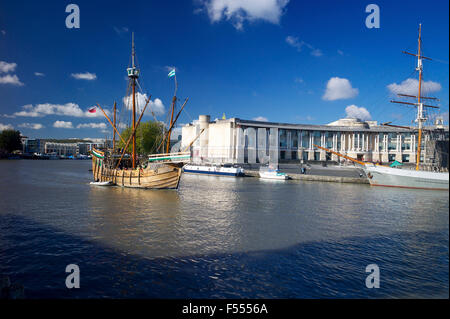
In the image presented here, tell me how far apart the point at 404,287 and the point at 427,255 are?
415 centimetres

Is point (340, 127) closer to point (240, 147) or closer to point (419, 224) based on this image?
point (240, 147)

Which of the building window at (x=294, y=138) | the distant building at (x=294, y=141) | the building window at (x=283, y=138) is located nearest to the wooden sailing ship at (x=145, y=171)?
the distant building at (x=294, y=141)

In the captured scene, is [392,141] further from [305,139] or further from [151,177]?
[151,177]

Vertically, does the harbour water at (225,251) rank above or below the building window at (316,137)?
below

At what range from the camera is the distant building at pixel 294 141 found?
108062mm

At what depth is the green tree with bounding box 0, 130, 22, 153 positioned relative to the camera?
159 meters

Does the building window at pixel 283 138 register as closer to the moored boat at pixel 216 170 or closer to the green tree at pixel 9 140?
the moored boat at pixel 216 170

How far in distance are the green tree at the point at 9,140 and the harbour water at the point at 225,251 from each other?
557 ft

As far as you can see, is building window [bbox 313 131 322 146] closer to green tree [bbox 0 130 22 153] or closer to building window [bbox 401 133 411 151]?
building window [bbox 401 133 411 151]

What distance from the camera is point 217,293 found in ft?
34.7

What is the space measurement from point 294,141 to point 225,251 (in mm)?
107836

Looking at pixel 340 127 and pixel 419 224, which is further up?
pixel 340 127

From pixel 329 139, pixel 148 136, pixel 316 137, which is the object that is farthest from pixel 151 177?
pixel 329 139

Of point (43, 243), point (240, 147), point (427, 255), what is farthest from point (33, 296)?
point (240, 147)
